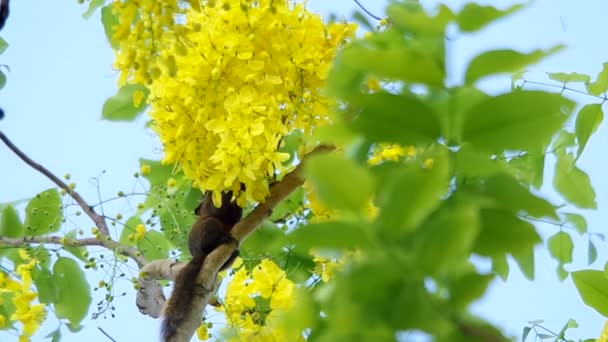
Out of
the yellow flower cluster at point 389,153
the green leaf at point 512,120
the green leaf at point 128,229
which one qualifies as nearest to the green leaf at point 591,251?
the yellow flower cluster at point 389,153

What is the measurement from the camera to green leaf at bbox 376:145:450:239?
246 mm

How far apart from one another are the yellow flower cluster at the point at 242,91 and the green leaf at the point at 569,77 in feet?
0.70

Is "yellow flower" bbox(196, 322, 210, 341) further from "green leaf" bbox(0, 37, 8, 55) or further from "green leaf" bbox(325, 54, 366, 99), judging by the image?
"green leaf" bbox(325, 54, 366, 99)

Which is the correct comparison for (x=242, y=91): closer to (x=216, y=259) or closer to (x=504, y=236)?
(x=216, y=259)

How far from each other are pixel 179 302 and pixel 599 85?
1.32 feet

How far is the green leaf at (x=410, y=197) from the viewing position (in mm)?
246

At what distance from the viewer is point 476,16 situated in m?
0.30

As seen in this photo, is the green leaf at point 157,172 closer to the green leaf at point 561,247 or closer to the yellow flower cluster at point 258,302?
the yellow flower cluster at point 258,302

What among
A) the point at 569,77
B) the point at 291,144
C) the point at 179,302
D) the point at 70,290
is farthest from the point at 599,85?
the point at 70,290

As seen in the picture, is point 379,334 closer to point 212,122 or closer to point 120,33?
point 120,33

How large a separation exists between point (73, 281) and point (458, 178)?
20.7 inches

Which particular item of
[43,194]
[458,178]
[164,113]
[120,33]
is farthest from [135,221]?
[458,178]

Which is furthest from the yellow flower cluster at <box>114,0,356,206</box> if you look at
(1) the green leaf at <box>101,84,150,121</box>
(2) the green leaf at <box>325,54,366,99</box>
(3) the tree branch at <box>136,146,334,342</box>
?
(2) the green leaf at <box>325,54,366,99</box>

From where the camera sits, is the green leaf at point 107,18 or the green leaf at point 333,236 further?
the green leaf at point 107,18
